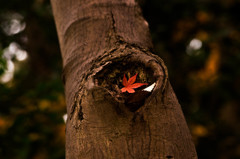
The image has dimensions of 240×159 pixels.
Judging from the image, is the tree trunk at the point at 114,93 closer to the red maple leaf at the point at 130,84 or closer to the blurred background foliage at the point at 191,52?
the red maple leaf at the point at 130,84

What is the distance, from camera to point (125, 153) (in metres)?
0.73

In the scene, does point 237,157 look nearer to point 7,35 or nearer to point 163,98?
point 163,98

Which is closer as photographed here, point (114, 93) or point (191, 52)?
point (114, 93)

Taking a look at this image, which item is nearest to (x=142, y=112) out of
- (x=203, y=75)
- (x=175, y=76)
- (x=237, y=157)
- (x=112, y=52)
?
(x=112, y=52)

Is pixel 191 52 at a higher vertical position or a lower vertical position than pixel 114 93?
higher

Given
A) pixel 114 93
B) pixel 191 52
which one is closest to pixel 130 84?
pixel 114 93

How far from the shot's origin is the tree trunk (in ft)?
2.47

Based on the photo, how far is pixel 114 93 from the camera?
2.74ft

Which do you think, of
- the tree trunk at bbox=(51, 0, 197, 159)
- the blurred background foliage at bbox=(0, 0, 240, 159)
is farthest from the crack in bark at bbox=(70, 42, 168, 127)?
the blurred background foliage at bbox=(0, 0, 240, 159)

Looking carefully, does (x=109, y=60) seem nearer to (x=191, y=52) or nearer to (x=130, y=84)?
(x=130, y=84)

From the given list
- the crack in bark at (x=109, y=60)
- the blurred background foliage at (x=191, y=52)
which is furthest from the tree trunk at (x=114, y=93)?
the blurred background foliage at (x=191, y=52)

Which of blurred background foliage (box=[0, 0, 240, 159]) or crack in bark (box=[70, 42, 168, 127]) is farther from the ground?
blurred background foliage (box=[0, 0, 240, 159])

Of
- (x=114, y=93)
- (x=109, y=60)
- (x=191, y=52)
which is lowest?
(x=114, y=93)

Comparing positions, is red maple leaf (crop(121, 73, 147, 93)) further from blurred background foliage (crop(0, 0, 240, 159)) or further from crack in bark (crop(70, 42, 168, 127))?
blurred background foliage (crop(0, 0, 240, 159))
